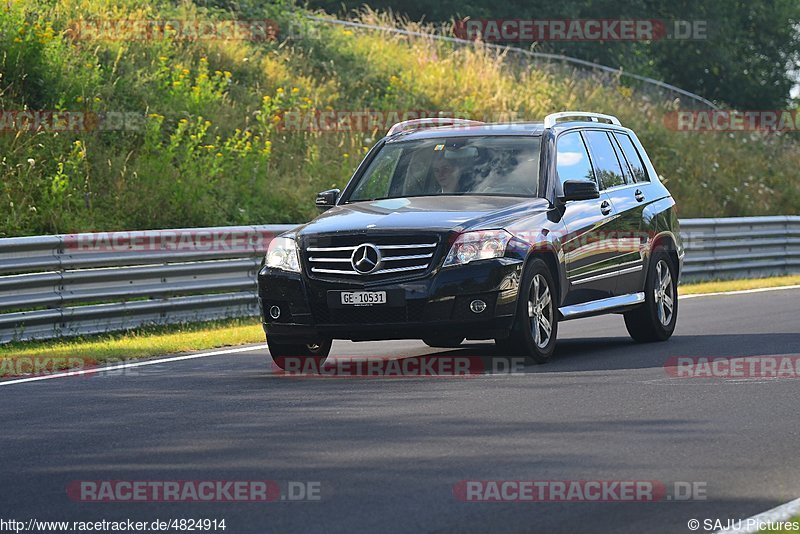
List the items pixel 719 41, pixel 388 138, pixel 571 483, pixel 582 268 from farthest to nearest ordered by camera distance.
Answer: pixel 719 41 → pixel 388 138 → pixel 582 268 → pixel 571 483

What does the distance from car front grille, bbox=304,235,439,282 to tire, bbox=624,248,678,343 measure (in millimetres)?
3412

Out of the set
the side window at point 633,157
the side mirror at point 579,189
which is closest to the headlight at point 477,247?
the side mirror at point 579,189

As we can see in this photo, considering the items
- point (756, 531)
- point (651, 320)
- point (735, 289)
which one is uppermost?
point (756, 531)

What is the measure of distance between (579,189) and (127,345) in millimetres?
4619

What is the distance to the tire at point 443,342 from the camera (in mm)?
11656

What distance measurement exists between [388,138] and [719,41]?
38471mm

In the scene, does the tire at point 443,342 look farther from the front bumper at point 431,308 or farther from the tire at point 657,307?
the tire at point 657,307

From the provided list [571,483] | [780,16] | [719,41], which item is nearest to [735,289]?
[571,483]

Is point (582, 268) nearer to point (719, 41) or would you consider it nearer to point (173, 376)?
point (173, 376)

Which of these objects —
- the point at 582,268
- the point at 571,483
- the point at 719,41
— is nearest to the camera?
the point at 571,483

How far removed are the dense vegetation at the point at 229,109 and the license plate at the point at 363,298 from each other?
883cm

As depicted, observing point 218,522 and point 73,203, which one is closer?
point 218,522

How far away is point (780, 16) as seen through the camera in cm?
5319

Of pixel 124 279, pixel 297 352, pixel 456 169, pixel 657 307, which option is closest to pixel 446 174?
pixel 456 169
